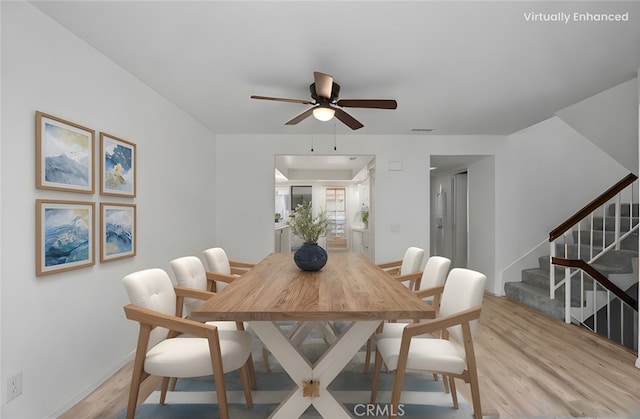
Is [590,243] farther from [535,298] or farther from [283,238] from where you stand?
[283,238]

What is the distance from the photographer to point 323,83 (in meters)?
2.33

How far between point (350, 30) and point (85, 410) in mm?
3001

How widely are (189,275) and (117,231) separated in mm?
738

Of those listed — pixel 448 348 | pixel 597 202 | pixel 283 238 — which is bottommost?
pixel 448 348

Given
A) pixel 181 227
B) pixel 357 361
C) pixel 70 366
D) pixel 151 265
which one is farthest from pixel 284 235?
pixel 70 366

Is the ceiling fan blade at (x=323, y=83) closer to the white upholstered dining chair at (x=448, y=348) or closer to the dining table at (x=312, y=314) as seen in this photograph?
the dining table at (x=312, y=314)

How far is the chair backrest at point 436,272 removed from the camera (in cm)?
243

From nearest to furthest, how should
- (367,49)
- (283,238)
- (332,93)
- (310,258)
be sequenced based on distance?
(367,49) < (310,258) < (332,93) < (283,238)

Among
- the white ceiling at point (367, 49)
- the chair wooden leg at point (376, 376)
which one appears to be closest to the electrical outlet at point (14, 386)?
the chair wooden leg at point (376, 376)

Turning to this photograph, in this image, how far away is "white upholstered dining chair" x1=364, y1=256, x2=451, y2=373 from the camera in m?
2.17

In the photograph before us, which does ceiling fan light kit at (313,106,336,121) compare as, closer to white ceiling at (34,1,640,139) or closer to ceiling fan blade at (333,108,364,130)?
ceiling fan blade at (333,108,364,130)

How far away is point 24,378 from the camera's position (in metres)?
1.84

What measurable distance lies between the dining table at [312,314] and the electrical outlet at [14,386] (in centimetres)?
118

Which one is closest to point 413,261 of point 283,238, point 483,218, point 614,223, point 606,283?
point 606,283
